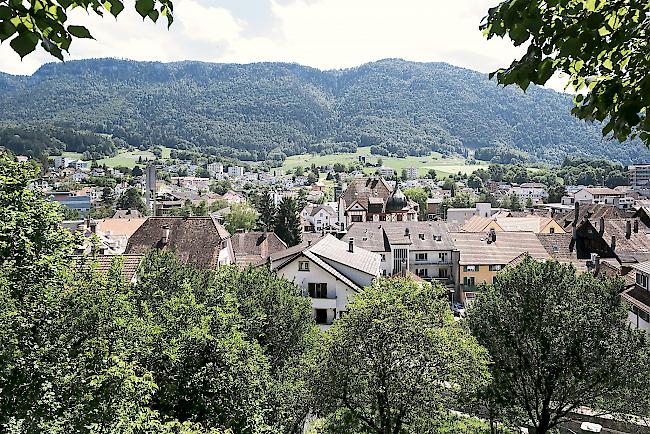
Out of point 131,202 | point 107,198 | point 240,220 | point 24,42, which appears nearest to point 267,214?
point 240,220

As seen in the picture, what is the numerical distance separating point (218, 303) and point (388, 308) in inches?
216

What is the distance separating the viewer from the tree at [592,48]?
395 cm

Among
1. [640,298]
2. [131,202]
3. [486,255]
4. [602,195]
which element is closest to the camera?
[640,298]

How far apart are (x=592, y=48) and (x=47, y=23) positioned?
11.9ft

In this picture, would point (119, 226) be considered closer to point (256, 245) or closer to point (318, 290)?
point (256, 245)

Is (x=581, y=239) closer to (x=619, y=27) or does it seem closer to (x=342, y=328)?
(x=342, y=328)

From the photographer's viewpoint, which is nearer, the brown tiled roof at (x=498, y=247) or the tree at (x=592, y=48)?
the tree at (x=592, y=48)

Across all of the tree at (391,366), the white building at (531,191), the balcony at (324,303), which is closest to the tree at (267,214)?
the balcony at (324,303)

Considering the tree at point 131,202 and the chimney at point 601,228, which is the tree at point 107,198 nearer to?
the tree at point 131,202

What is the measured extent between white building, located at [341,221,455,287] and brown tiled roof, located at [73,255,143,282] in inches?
1158

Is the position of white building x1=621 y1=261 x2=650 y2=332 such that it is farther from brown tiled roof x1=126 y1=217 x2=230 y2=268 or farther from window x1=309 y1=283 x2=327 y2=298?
brown tiled roof x1=126 y1=217 x2=230 y2=268

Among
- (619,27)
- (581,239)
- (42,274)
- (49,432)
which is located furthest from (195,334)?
(581,239)

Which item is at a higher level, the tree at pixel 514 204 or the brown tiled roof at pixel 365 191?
the brown tiled roof at pixel 365 191

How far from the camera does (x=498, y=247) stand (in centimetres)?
5178
